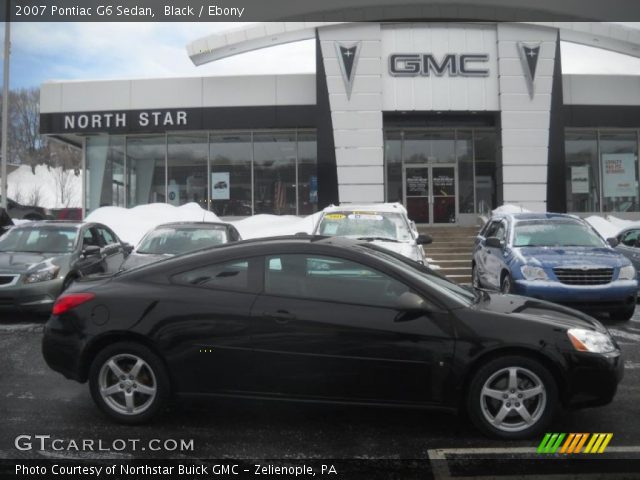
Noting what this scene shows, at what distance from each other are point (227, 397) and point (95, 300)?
123 cm

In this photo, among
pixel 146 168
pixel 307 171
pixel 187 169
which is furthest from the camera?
pixel 146 168

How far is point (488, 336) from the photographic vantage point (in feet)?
13.2

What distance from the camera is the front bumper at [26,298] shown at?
27.4ft

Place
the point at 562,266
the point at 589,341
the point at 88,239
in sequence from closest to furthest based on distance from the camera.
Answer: the point at 589,341, the point at 562,266, the point at 88,239

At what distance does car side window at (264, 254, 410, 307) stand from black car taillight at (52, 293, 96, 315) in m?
1.37

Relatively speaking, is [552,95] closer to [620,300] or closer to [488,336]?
[620,300]

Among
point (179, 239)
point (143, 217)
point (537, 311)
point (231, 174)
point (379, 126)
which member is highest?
point (379, 126)

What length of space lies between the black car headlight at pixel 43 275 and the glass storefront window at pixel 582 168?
58.2ft

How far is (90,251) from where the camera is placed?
31.0ft

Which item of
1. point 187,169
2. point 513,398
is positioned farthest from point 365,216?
point 187,169

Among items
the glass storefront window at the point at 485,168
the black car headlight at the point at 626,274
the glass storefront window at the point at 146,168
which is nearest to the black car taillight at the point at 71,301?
the black car headlight at the point at 626,274

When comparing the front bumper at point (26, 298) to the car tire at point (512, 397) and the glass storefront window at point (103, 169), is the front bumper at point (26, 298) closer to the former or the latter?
the car tire at point (512, 397)

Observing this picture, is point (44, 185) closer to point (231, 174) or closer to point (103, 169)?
point (103, 169)

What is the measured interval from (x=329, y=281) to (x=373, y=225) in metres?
5.89
